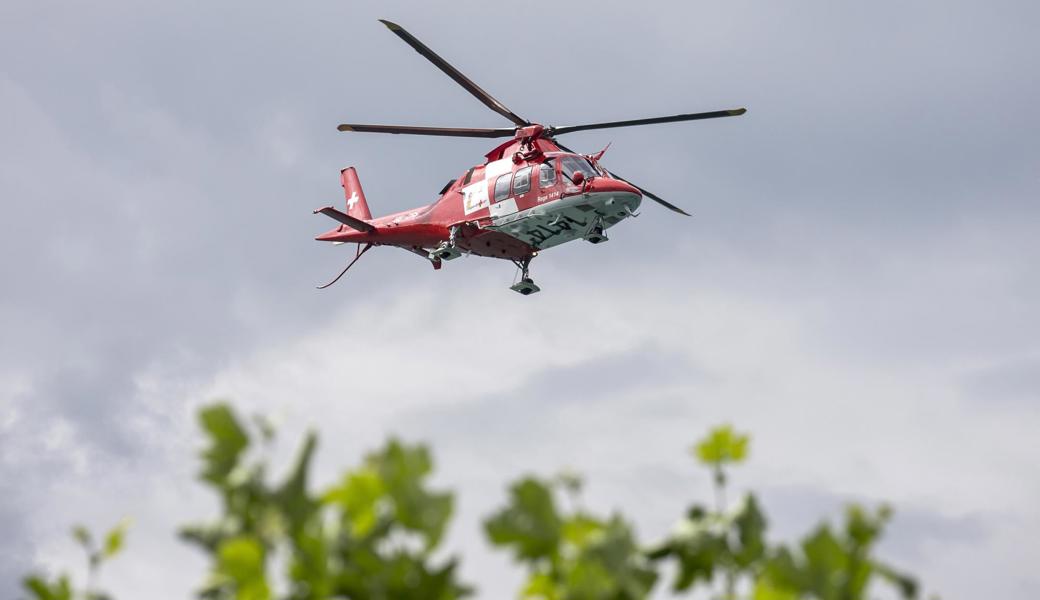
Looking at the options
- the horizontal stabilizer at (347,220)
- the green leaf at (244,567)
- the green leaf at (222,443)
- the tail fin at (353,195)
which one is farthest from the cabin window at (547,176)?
the green leaf at (244,567)

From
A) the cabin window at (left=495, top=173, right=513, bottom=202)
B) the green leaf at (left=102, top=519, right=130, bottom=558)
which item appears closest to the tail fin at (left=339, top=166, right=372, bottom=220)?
the cabin window at (left=495, top=173, right=513, bottom=202)

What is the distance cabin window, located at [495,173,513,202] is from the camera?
4384 centimetres

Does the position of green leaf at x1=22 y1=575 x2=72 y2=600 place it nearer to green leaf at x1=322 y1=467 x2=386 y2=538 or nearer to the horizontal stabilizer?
green leaf at x1=322 y1=467 x2=386 y2=538

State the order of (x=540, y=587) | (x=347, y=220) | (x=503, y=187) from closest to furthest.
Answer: (x=540, y=587)
(x=503, y=187)
(x=347, y=220)

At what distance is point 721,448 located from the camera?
114 inches

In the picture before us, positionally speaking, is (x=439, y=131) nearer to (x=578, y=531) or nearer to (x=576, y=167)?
(x=576, y=167)

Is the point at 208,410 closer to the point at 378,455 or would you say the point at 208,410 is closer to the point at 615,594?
the point at 378,455

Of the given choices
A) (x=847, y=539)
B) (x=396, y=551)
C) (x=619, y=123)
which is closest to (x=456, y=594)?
(x=396, y=551)

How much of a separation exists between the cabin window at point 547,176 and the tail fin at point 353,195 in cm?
1877

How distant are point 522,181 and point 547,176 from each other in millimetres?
1118

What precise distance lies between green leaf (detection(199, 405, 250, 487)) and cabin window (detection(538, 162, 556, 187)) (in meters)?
40.2

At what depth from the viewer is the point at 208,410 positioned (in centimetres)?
236

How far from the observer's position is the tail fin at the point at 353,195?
59719 millimetres

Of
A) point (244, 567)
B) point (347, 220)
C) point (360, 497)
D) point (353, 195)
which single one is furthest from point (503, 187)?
point (244, 567)
